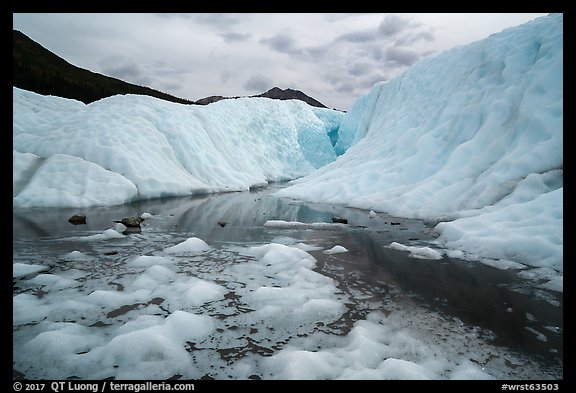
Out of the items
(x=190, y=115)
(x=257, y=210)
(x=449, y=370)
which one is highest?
(x=190, y=115)

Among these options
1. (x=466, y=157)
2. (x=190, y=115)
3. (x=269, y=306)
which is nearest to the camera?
(x=269, y=306)

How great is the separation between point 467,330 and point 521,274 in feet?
11.2

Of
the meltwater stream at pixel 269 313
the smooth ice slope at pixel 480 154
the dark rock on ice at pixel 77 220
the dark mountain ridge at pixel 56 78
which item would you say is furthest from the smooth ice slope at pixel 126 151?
the dark mountain ridge at pixel 56 78

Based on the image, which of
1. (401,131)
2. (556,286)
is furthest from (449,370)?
(401,131)

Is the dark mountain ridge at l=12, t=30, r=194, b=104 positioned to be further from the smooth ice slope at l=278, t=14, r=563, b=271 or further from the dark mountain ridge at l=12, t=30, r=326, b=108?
the smooth ice slope at l=278, t=14, r=563, b=271

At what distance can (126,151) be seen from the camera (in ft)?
71.0

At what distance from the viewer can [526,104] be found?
556 inches

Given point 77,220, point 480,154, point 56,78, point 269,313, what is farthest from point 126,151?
point 56,78

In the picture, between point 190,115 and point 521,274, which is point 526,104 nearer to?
point 521,274

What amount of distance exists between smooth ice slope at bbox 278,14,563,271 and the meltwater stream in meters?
1.76

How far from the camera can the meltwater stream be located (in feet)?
12.7

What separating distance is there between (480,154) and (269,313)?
13.0 metres

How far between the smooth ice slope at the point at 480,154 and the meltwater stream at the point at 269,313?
5.76 ft
